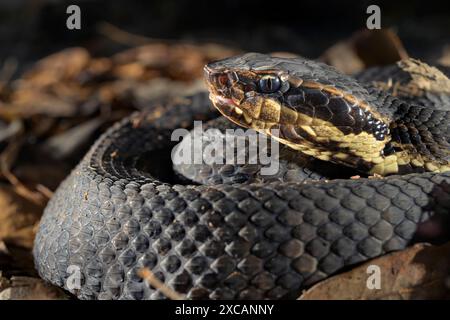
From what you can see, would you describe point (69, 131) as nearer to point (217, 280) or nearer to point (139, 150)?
point (139, 150)

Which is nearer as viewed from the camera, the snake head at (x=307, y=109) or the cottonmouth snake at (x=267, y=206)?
the cottonmouth snake at (x=267, y=206)

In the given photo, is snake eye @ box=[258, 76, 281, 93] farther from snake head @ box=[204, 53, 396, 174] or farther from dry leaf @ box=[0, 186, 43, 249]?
dry leaf @ box=[0, 186, 43, 249]

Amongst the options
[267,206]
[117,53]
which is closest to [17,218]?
[267,206]

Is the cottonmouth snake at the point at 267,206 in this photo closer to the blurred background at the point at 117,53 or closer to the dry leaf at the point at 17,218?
the dry leaf at the point at 17,218

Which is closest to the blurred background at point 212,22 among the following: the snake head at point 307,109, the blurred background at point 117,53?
the blurred background at point 117,53

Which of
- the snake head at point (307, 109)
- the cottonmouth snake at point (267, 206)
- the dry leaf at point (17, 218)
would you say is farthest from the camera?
the dry leaf at point (17, 218)

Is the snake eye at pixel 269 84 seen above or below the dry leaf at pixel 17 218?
above

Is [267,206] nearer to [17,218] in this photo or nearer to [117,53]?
[17,218]

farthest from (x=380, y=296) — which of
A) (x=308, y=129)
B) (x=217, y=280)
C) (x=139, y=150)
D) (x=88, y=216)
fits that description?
(x=139, y=150)
